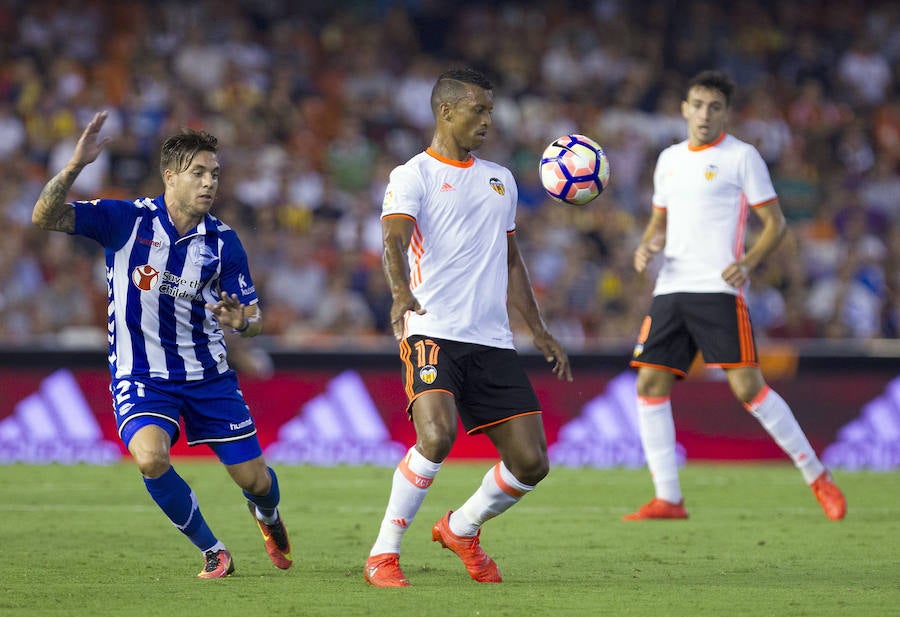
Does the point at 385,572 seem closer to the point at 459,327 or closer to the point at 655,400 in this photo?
the point at 459,327

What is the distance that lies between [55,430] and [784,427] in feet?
24.0

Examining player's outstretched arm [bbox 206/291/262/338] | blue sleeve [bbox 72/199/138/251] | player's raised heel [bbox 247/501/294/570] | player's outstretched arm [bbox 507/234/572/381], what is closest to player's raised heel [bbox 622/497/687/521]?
player's outstretched arm [bbox 507/234/572/381]

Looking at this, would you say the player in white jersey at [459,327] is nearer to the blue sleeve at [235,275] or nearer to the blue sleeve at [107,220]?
the blue sleeve at [235,275]

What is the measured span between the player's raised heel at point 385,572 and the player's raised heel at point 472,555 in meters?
0.41

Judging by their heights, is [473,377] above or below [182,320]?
below

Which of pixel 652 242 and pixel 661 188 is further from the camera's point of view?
pixel 661 188

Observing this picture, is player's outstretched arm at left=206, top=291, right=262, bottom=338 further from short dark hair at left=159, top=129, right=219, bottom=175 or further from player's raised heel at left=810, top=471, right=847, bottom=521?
player's raised heel at left=810, top=471, right=847, bottom=521

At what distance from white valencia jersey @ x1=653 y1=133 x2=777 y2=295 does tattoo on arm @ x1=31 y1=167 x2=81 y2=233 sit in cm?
447

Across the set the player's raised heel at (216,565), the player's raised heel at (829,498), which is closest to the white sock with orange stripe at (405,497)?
the player's raised heel at (216,565)

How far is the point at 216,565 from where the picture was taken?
261 inches

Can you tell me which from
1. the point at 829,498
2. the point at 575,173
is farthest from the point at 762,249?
the point at 575,173

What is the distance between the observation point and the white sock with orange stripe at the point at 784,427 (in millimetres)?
9156

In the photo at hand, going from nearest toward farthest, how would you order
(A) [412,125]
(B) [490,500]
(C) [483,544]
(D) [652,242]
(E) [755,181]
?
(B) [490,500]
(C) [483,544]
(E) [755,181]
(D) [652,242]
(A) [412,125]

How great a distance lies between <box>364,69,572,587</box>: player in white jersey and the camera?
21.1 feet
